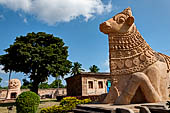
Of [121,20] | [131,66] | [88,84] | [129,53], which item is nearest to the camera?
[131,66]

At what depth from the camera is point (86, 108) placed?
14.3ft

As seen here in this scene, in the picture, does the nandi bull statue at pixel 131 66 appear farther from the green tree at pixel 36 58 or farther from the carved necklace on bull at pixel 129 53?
the green tree at pixel 36 58

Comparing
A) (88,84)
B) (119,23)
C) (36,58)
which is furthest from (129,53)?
(88,84)

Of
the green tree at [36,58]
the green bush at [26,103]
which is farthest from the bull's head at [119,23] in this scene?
the green tree at [36,58]

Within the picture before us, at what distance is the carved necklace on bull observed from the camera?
177 inches

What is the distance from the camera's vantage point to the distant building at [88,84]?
19156mm

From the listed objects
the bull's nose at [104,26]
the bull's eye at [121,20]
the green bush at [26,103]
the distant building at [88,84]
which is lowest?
the green bush at [26,103]

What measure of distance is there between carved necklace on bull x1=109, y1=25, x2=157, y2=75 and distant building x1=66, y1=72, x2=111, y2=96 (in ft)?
45.1

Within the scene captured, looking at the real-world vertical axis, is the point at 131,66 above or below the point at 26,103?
above

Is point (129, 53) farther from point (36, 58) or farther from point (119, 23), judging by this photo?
point (36, 58)

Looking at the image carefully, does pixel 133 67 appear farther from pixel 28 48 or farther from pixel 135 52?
pixel 28 48

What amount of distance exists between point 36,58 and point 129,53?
1374 centimetres

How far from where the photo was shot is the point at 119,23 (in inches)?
195

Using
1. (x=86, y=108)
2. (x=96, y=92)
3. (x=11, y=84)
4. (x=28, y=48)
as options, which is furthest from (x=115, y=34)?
(x=11, y=84)
